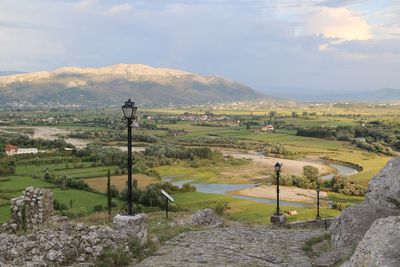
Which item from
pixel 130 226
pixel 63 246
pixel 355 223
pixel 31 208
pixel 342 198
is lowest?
pixel 342 198

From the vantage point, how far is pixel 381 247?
8.19 m

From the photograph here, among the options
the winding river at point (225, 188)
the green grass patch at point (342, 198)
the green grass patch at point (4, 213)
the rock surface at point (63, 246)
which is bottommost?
the winding river at point (225, 188)

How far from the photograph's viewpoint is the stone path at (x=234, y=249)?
1252 cm

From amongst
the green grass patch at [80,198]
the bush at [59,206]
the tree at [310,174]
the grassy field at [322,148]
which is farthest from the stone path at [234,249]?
the tree at [310,174]

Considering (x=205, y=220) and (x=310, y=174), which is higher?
(x=205, y=220)

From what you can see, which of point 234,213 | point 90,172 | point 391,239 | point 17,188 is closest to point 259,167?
point 90,172

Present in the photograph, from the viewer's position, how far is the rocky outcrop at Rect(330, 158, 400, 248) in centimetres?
1307

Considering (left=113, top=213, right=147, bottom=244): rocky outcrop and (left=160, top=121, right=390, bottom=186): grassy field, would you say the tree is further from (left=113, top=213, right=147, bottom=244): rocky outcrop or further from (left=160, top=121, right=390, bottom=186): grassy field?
(left=113, top=213, right=147, bottom=244): rocky outcrop

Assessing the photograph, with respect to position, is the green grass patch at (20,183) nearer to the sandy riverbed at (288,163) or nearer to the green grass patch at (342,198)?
the green grass patch at (342,198)

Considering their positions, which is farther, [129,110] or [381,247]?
[129,110]

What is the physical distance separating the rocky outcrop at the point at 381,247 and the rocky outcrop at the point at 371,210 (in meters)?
3.66

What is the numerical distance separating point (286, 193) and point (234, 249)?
4666 cm

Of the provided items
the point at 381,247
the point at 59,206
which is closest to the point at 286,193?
the point at 59,206

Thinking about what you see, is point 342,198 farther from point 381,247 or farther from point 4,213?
point 381,247
